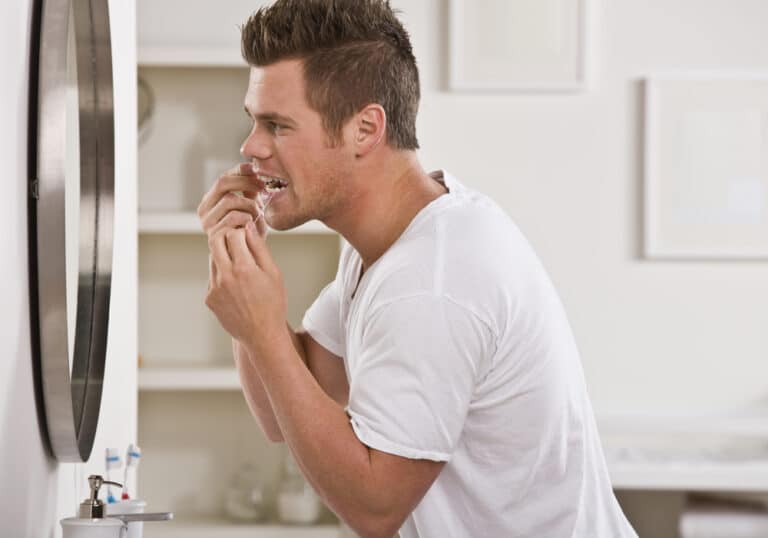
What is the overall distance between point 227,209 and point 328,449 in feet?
1.33

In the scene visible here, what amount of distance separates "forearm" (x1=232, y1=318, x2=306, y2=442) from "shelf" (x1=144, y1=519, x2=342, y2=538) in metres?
1.43

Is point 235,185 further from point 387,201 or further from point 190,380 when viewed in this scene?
point 190,380

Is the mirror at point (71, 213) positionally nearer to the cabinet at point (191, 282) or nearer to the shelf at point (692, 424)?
the cabinet at point (191, 282)

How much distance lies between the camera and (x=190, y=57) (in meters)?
2.97

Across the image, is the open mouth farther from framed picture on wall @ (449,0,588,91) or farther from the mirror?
framed picture on wall @ (449,0,588,91)

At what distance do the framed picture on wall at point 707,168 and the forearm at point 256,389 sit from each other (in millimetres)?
1889

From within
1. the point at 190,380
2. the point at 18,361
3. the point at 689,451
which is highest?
the point at 18,361

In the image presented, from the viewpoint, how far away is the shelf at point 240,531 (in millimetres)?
2926

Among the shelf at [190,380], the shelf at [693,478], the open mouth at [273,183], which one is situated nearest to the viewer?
the open mouth at [273,183]

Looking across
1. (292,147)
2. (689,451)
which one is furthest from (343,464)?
(689,451)

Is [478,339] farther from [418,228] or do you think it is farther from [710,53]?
[710,53]

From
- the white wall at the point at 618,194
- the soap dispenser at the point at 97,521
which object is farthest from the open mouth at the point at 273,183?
the white wall at the point at 618,194

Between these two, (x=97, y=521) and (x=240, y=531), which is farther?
(x=240, y=531)

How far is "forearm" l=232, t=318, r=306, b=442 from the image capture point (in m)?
1.51
